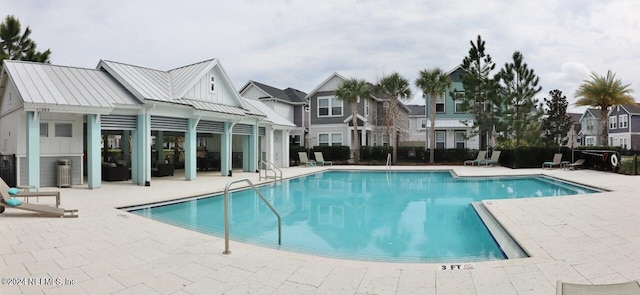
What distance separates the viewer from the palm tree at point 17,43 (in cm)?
2423

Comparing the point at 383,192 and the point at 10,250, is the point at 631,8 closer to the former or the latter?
the point at 383,192

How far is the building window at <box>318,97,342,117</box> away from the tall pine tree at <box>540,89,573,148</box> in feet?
58.4

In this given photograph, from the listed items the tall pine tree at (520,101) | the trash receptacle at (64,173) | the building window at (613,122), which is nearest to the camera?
the trash receptacle at (64,173)

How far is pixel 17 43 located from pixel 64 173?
1850 cm

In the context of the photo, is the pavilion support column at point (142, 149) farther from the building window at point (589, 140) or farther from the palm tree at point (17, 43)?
the building window at point (589, 140)

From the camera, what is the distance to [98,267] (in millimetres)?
4547

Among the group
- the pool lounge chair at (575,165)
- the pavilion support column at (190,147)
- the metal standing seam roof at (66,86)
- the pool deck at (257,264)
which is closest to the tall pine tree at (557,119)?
the pool lounge chair at (575,165)

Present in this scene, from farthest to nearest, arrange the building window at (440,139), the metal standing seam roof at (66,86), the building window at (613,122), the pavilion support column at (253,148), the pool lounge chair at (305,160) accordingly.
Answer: the building window at (613,122)
the building window at (440,139)
the pool lounge chair at (305,160)
the pavilion support column at (253,148)
the metal standing seam roof at (66,86)

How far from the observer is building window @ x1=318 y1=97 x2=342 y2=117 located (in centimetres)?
3097

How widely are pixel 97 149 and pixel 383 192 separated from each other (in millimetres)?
10068

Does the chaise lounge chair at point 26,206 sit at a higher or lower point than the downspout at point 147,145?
lower

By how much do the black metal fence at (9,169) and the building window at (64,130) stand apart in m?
1.48

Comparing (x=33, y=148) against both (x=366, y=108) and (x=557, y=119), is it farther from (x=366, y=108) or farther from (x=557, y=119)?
(x=557, y=119)

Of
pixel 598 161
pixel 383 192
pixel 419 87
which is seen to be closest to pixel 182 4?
pixel 383 192
